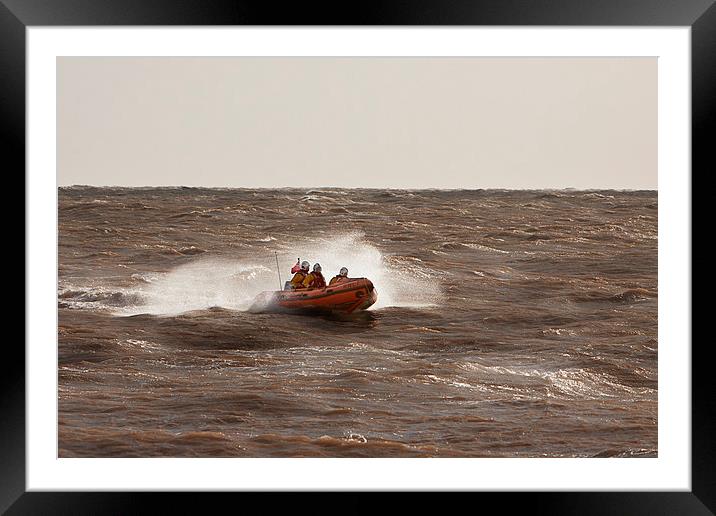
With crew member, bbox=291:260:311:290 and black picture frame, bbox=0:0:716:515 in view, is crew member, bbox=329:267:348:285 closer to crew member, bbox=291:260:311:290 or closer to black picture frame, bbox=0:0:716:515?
crew member, bbox=291:260:311:290

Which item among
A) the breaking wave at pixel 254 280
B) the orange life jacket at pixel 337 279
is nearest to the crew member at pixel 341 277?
the orange life jacket at pixel 337 279

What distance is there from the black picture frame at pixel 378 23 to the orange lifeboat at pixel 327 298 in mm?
3669

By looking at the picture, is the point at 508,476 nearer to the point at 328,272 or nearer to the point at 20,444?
the point at 20,444

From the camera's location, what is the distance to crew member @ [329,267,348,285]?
22.7 feet

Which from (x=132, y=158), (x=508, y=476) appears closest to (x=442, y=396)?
(x=508, y=476)

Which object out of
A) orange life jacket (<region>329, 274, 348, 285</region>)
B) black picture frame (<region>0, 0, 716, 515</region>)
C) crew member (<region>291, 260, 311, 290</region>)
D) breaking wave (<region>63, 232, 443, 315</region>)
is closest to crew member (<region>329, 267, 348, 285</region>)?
orange life jacket (<region>329, 274, 348, 285</region>)

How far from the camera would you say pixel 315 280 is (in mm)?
7062

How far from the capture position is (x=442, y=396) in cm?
590

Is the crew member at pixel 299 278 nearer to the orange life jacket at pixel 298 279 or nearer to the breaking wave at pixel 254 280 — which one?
the orange life jacket at pixel 298 279

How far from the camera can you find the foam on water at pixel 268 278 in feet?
23.6

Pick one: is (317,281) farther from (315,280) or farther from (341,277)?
(341,277)

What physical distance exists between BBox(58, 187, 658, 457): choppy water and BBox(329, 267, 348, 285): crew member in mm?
131

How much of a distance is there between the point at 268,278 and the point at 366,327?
992mm

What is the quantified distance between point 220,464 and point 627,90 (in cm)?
420
